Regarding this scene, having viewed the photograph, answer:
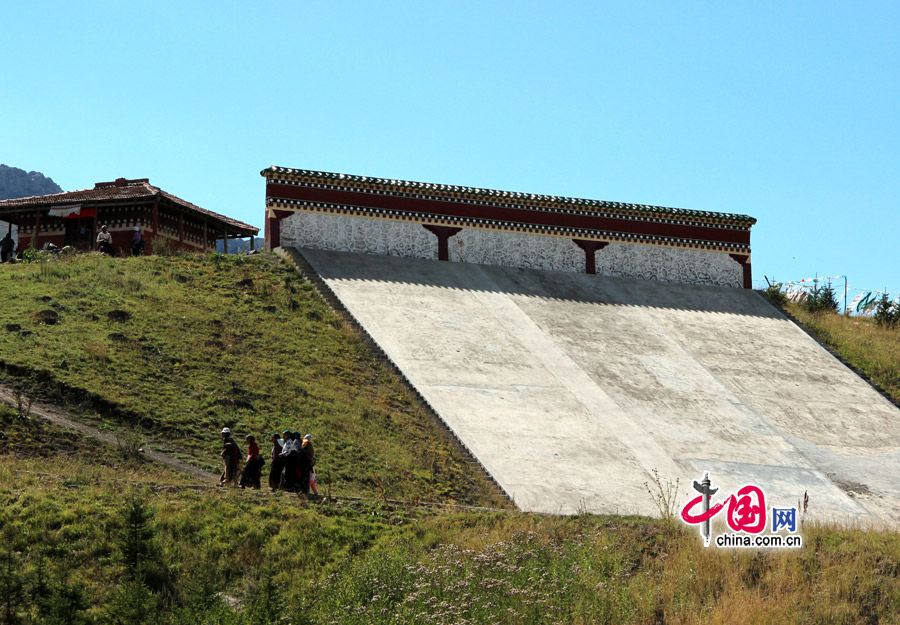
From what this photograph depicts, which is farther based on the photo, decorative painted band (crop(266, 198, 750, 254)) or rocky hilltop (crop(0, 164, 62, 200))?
rocky hilltop (crop(0, 164, 62, 200))

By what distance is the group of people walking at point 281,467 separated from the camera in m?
20.8

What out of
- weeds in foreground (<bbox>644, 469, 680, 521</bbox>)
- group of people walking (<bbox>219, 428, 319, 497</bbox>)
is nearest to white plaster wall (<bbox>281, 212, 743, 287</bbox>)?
weeds in foreground (<bbox>644, 469, 680, 521</bbox>)

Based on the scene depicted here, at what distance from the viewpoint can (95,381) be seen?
24.3 meters

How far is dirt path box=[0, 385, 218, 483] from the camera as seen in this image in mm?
21641

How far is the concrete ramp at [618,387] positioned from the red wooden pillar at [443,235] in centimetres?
97

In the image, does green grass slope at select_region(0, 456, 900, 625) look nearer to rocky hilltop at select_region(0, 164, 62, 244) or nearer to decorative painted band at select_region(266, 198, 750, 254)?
decorative painted band at select_region(266, 198, 750, 254)

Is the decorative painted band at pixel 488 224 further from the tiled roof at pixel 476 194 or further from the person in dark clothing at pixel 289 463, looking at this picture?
the person in dark clothing at pixel 289 463

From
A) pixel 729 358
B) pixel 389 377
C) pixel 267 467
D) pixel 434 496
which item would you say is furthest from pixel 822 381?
pixel 267 467

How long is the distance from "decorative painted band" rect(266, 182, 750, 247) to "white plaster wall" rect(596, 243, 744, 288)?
1.73 ft

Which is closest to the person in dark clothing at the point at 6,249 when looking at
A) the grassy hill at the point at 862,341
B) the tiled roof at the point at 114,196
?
the tiled roof at the point at 114,196

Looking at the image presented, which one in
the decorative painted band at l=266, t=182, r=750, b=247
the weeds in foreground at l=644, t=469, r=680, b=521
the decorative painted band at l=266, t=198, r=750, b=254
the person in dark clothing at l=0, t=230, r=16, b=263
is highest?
the decorative painted band at l=266, t=182, r=750, b=247

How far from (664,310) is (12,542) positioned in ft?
78.0

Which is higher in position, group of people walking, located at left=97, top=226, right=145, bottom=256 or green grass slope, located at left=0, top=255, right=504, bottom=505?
group of people walking, located at left=97, top=226, right=145, bottom=256

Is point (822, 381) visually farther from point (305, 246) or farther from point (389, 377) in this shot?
point (305, 246)
